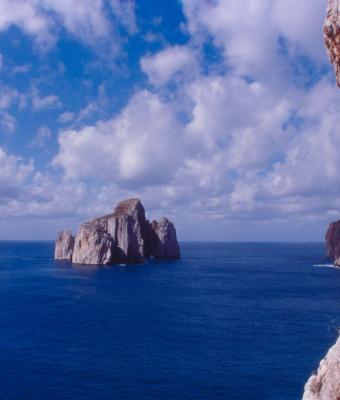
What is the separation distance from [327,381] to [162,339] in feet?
201

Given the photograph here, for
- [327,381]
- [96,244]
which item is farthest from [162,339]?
[96,244]

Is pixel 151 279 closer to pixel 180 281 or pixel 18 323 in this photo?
pixel 180 281

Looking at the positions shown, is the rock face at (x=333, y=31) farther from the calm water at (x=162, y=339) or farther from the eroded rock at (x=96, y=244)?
the eroded rock at (x=96, y=244)

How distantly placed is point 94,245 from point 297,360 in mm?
143885

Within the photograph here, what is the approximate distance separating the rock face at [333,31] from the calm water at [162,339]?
24351 mm

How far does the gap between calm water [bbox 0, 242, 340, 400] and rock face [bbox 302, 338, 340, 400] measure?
19.0 meters

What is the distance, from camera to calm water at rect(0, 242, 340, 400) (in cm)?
5375

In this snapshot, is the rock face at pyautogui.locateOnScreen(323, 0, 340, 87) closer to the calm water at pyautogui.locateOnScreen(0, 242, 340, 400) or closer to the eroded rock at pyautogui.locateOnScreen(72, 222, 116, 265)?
the calm water at pyautogui.locateOnScreen(0, 242, 340, 400)

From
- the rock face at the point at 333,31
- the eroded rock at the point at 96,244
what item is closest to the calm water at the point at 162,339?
the rock face at the point at 333,31

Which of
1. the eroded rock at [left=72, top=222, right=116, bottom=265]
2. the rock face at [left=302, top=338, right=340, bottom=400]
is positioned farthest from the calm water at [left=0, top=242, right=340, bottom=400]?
the eroded rock at [left=72, top=222, right=116, bottom=265]

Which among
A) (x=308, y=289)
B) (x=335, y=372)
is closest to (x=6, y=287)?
(x=308, y=289)

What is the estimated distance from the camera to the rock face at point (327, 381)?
46.9 feet

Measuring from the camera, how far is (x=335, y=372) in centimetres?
1450

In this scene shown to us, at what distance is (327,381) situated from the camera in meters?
14.7
